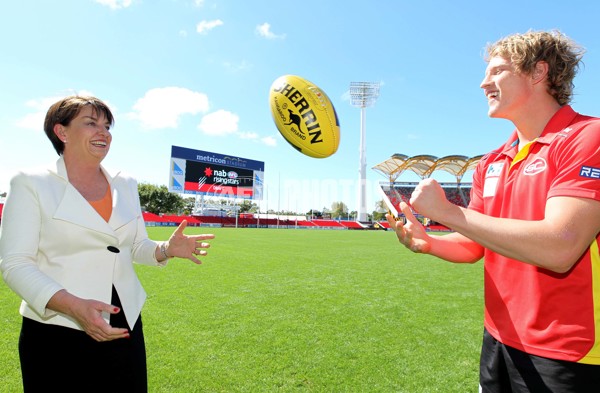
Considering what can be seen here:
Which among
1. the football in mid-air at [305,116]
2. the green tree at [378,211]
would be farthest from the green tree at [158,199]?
the football in mid-air at [305,116]

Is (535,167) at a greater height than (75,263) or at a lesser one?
greater

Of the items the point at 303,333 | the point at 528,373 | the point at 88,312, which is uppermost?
the point at 88,312

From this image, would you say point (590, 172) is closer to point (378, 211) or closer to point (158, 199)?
point (158, 199)

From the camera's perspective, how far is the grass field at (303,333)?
3100 millimetres

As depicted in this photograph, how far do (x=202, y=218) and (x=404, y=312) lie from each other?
44390mm

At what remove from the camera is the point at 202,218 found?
155 feet

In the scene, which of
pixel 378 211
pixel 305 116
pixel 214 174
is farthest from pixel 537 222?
pixel 378 211

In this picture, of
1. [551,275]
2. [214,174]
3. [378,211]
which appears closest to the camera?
[551,275]

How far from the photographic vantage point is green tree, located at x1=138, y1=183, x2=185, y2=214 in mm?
59062

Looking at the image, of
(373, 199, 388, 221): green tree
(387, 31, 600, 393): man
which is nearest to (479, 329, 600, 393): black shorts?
(387, 31, 600, 393): man

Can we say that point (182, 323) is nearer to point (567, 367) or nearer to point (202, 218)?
point (567, 367)

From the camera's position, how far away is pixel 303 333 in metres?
4.20

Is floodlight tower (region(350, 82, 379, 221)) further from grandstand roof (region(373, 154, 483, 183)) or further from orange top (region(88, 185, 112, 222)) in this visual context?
orange top (region(88, 185, 112, 222))

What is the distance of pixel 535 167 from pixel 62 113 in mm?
2182
